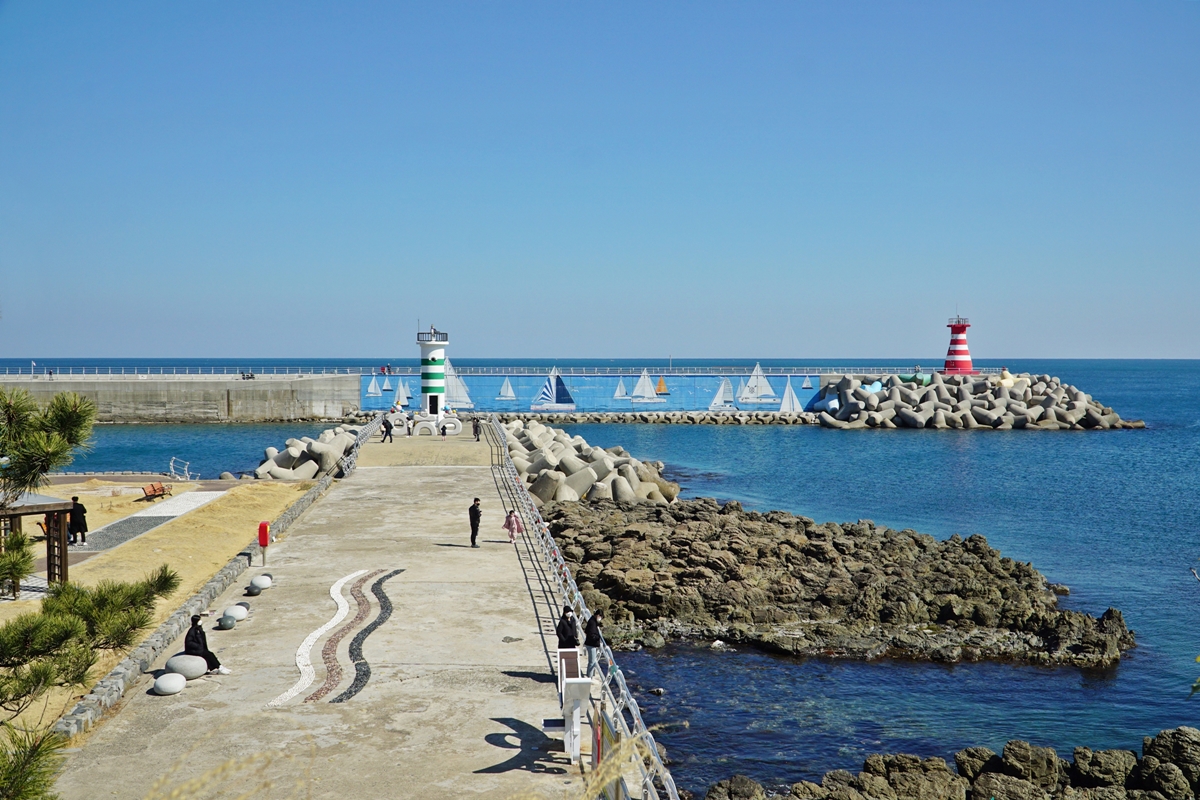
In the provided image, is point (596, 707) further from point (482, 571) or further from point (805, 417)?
point (805, 417)

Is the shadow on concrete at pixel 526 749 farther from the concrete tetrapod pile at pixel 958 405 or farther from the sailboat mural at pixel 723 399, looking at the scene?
the sailboat mural at pixel 723 399

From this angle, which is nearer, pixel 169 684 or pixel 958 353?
pixel 169 684

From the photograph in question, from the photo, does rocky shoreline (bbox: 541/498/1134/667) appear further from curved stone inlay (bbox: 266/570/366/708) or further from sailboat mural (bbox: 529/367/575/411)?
sailboat mural (bbox: 529/367/575/411)

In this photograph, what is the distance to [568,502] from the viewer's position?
31.9m

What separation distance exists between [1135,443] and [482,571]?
60.5 m

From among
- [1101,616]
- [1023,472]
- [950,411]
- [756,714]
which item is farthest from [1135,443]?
[756,714]

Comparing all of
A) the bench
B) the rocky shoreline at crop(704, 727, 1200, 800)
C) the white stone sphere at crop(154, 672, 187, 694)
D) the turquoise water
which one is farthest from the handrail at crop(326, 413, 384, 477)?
the rocky shoreline at crop(704, 727, 1200, 800)

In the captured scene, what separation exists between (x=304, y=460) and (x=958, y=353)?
2334 inches

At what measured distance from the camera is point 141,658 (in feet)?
40.7

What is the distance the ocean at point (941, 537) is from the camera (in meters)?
14.9

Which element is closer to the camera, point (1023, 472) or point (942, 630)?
point (942, 630)

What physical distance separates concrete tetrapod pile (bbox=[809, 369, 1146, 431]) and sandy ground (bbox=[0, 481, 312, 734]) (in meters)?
53.3

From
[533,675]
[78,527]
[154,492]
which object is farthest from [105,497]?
[533,675]

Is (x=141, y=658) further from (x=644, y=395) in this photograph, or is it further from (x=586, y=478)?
(x=644, y=395)
